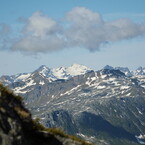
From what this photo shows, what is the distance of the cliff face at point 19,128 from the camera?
19.6 m

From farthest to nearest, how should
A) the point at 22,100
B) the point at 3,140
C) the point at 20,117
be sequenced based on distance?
the point at 22,100 < the point at 20,117 < the point at 3,140

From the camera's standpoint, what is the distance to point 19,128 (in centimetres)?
2047

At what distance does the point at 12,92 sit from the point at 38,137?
2.94m

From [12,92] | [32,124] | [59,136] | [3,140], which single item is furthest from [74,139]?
[3,140]

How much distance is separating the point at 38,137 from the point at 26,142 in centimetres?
167

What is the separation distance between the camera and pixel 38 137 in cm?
2259

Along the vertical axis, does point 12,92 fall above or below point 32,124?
above

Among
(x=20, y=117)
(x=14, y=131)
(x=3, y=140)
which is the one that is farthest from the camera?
(x=20, y=117)

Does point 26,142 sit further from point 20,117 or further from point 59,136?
point 59,136

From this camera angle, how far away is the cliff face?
19578mm

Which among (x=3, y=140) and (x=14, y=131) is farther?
(x=14, y=131)

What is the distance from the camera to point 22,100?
2323 cm

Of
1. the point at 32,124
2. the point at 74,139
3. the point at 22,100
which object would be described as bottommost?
the point at 74,139

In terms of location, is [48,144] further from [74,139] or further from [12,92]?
[12,92]
